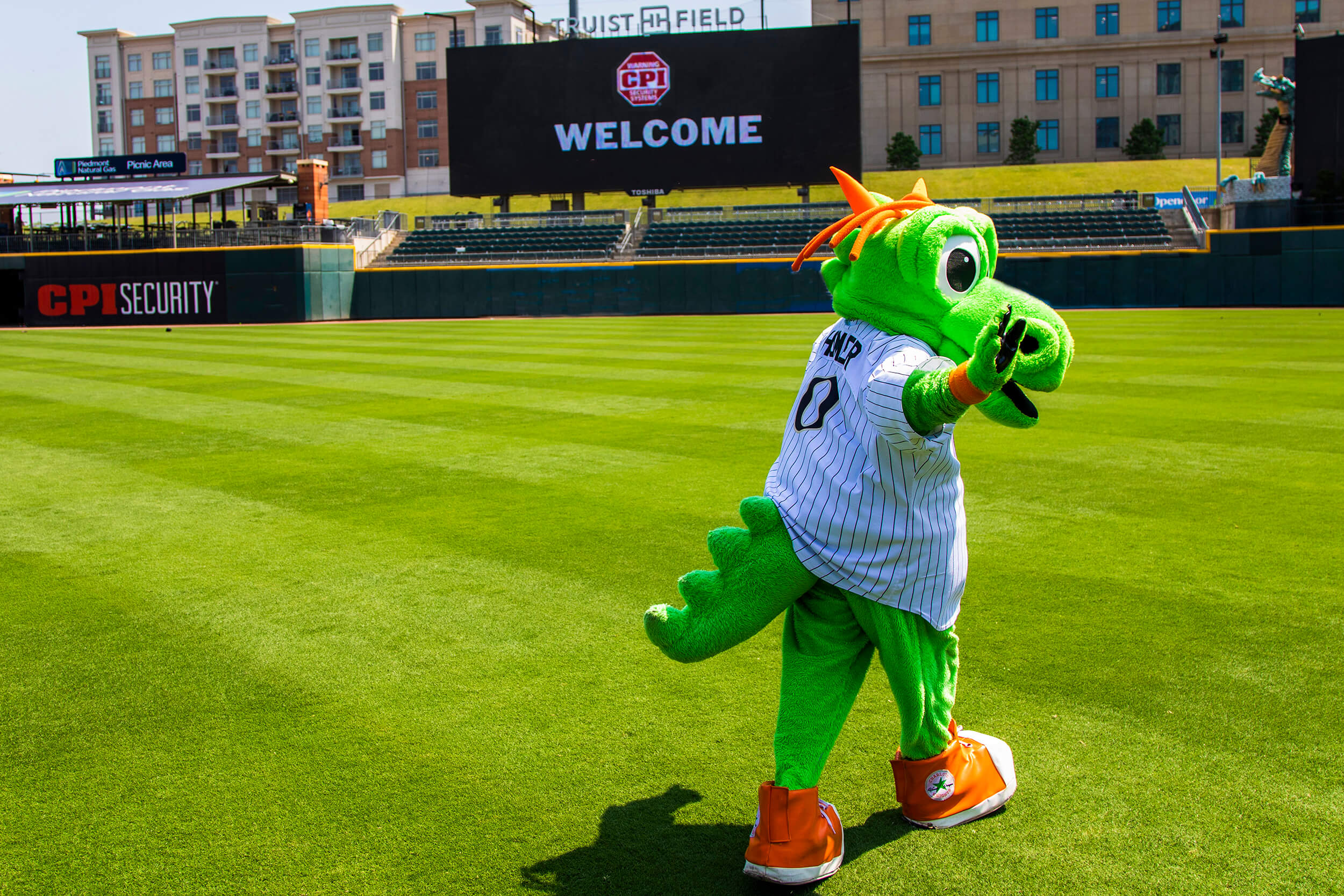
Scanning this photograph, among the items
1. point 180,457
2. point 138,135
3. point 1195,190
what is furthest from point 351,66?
point 180,457

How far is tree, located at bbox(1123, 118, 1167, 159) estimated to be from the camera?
5609cm

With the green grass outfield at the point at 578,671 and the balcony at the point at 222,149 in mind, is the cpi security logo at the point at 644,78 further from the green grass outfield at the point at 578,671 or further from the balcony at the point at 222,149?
the balcony at the point at 222,149

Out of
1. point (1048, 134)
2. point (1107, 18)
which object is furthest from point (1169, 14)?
point (1048, 134)

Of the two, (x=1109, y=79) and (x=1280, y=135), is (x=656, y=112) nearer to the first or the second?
(x=1280, y=135)

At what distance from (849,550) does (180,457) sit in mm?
8371

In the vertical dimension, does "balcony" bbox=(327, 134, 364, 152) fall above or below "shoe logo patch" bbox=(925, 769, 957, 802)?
above

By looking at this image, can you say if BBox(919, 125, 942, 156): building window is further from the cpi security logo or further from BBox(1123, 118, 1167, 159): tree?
the cpi security logo

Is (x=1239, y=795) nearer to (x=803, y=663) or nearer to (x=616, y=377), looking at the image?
(x=803, y=663)

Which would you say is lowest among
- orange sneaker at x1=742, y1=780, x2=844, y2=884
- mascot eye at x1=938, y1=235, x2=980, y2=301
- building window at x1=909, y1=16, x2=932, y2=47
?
orange sneaker at x1=742, y1=780, x2=844, y2=884

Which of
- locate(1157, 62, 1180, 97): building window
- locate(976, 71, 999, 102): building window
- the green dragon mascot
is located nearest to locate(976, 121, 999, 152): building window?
locate(976, 71, 999, 102): building window

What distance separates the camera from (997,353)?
8.59ft

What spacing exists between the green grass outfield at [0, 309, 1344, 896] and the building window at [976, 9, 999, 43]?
184ft

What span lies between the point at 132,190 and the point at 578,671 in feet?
140

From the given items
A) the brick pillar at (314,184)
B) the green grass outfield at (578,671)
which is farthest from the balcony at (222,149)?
the green grass outfield at (578,671)
